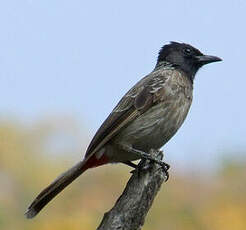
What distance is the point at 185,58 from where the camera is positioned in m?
7.35

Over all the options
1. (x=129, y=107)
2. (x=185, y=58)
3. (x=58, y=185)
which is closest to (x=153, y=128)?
(x=129, y=107)

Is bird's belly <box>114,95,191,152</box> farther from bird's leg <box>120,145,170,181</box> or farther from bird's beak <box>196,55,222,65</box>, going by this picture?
bird's beak <box>196,55,222,65</box>

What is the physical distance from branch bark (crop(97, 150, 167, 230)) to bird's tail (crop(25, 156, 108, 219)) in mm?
601

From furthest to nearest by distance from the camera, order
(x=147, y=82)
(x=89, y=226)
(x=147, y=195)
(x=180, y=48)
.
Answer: (x=89, y=226)
(x=180, y=48)
(x=147, y=82)
(x=147, y=195)

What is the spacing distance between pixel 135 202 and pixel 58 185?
899mm

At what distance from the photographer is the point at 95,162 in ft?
20.9

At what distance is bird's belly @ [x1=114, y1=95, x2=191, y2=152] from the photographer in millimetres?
6551

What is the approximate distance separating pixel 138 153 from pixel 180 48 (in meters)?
1.32

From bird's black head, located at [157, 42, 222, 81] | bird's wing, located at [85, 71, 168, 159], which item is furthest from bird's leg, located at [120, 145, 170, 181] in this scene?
bird's black head, located at [157, 42, 222, 81]

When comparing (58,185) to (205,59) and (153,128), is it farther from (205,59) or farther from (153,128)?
(205,59)

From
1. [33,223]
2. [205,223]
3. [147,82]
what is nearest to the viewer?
[147,82]

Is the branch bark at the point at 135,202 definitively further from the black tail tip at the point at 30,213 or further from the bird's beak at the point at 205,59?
the bird's beak at the point at 205,59
